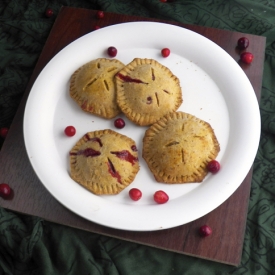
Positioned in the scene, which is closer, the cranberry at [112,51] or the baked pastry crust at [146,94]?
the baked pastry crust at [146,94]

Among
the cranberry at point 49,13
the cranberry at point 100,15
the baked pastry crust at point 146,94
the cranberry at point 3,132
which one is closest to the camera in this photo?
the baked pastry crust at point 146,94

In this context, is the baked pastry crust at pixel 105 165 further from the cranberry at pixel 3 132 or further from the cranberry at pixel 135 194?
the cranberry at pixel 3 132

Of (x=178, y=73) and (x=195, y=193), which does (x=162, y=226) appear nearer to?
(x=195, y=193)

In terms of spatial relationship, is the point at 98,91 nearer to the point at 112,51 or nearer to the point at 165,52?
the point at 112,51

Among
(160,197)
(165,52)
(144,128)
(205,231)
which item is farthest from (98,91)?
(205,231)

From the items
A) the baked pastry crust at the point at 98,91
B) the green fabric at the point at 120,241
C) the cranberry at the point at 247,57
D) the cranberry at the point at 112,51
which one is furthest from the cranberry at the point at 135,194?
the cranberry at the point at 247,57

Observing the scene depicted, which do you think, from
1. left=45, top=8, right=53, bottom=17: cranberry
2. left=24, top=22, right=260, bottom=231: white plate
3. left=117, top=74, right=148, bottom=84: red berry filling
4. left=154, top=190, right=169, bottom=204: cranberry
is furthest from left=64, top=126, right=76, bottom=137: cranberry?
left=45, top=8, right=53, bottom=17: cranberry
